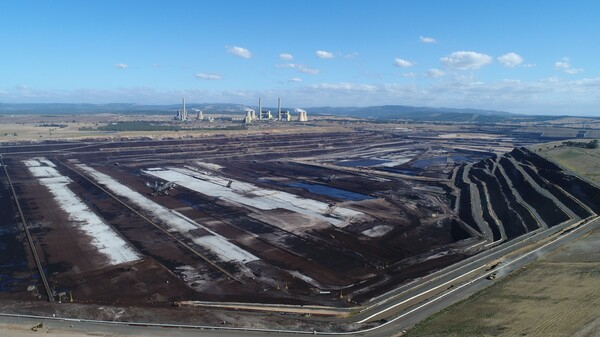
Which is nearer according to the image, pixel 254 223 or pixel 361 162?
pixel 254 223

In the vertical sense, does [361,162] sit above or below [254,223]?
above

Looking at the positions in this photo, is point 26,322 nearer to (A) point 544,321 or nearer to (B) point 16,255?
(B) point 16,255

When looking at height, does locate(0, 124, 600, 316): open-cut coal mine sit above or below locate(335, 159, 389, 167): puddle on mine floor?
below

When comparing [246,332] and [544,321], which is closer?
[544,321]

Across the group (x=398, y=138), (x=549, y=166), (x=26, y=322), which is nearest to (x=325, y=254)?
(x=26, y=322)

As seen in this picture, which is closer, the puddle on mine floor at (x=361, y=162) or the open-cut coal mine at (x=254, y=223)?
the open-cut coal mine at (x=254, y=223)

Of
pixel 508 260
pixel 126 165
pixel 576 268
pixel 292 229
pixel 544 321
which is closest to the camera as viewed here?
pixel 544 321

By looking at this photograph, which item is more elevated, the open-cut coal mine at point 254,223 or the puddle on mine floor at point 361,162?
the puddle on mine floor at point 361,162

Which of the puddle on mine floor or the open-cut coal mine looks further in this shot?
the puddle on mine floor
